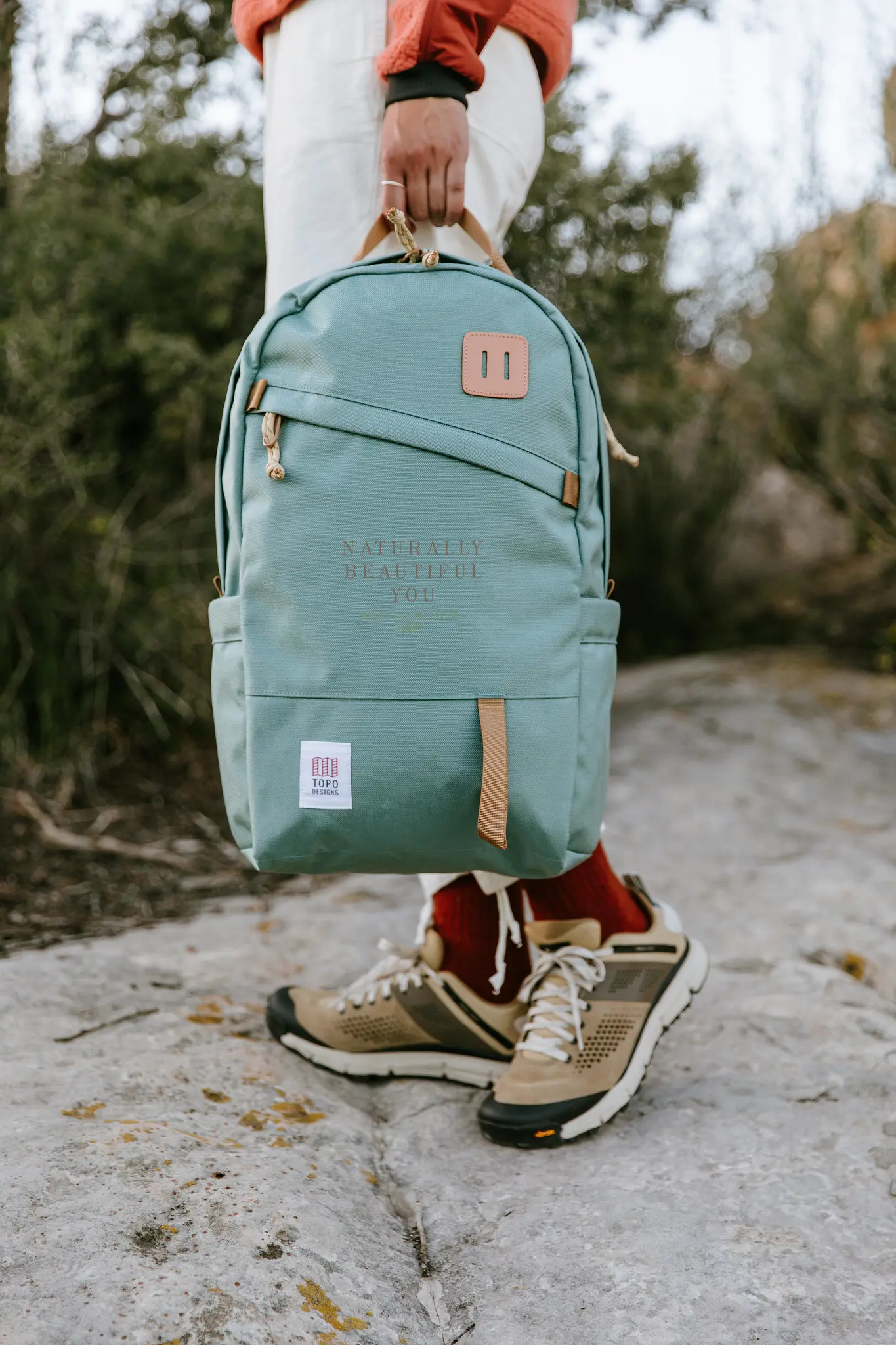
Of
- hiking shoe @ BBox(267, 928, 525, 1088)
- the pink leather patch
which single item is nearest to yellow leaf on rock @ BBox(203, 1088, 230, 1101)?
hiking shoe @ BBox(267, 928, 525, 1088)

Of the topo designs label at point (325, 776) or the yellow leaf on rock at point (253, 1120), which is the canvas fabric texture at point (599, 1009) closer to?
the yellow leaf on rock at point (253, 1120)

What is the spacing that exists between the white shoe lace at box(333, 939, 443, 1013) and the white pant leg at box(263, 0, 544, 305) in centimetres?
93

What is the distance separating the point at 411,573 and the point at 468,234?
513 millimetres

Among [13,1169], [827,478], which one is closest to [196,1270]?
[13,1169]

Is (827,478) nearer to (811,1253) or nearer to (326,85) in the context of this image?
(326,85)

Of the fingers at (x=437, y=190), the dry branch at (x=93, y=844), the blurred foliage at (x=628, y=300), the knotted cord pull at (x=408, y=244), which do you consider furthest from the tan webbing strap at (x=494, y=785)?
the blurred foliage at (x=628, y=300)

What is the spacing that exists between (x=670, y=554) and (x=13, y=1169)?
3270mm

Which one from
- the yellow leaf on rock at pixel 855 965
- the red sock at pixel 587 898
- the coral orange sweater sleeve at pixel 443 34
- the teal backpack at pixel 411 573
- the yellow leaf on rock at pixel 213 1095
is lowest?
the yellow leaf on rock at pixel 855 965

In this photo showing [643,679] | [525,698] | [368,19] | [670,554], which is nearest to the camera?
[525,698]

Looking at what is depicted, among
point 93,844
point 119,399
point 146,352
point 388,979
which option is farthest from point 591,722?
point 119,399

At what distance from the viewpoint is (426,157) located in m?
1.24

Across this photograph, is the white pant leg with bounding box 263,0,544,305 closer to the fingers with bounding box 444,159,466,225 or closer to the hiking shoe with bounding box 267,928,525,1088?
the fingers with bounding box 444,159,466,225

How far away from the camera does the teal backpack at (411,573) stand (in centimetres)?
113

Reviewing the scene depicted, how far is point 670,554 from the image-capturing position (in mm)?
3916
